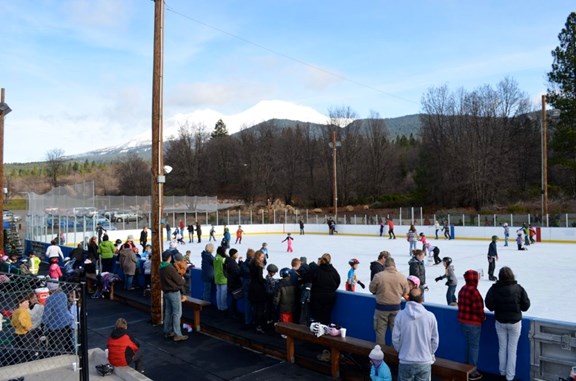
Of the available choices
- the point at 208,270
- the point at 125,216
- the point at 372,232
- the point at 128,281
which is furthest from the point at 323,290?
the point at 125,216

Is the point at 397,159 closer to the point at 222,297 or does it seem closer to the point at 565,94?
the point at 565,94

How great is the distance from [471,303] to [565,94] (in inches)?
2014

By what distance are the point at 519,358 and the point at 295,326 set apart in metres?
3.27

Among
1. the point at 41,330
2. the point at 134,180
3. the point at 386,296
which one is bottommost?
the point at 41,330

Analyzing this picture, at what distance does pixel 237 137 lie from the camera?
94.2 meters

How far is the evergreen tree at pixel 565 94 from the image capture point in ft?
157

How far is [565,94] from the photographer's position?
162 ft

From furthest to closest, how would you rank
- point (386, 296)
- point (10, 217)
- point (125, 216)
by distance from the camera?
1. point (10, 217)
2. point (125, 216)
3. point (386, 296)

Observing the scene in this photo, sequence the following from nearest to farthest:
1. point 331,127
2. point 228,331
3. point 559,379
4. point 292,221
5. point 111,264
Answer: point 559,379
point 228,331
point 111,264
point 292,221
point 331,127

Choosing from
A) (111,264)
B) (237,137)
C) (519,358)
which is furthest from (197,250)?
(237,137)

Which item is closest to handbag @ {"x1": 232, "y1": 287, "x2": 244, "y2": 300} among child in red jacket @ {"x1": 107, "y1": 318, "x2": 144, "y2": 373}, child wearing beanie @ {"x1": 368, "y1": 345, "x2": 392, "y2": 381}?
child in red jacket @ {"x1": 107, "y1": 318, "x2": 144, "y2": 373}

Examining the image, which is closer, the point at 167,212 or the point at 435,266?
the point at 435,266

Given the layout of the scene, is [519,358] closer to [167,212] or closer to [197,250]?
[197,250]

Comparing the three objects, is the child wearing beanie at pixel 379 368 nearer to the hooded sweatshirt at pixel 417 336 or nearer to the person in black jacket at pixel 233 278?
the hooded sweatshirt at pixel 417 336
